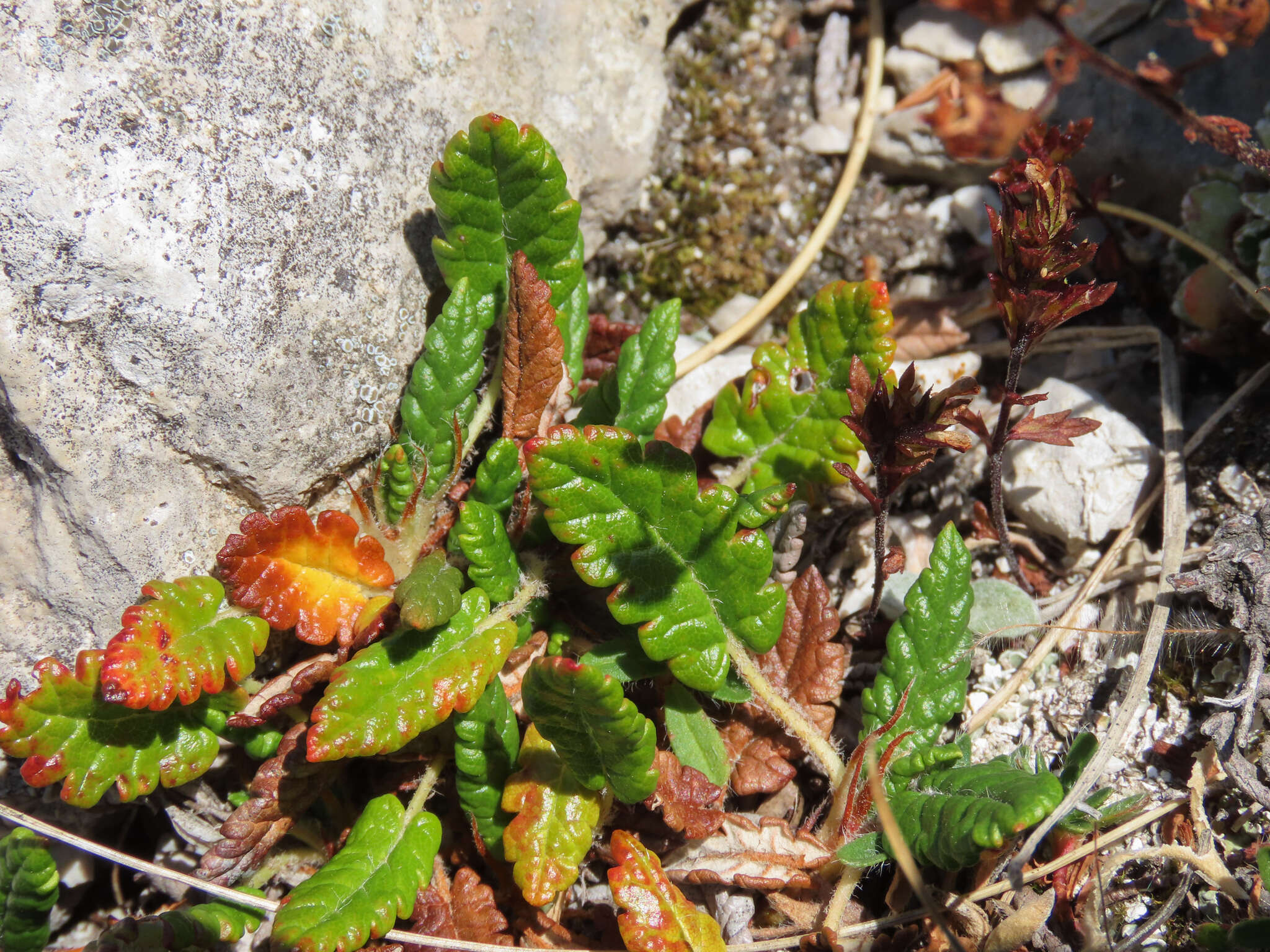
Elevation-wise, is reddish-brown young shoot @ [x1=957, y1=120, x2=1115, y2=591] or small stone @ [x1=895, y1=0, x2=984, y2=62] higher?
small stone @ [x1=895, y1=0, x2=984, y2=62]

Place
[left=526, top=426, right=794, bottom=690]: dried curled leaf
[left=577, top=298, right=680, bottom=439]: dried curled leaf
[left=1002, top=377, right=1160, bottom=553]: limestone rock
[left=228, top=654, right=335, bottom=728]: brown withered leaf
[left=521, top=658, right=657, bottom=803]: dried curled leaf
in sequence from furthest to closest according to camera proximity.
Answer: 1. [left=1002, top=377, right=1160, bottom=553]: limestone rock
2. [left=577, top=298, right=680, bottom=439]: dried curled leaf
3. [left=228, top=654, right=335, bottom=728]: brown withered leaf
4. [left=526, top=426, right=794, bottom=690]: dried curled leaf
5. [left=521, top=658, right=657, bottom=803]: dried curled leaf

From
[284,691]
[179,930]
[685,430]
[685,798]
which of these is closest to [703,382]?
[685,430]

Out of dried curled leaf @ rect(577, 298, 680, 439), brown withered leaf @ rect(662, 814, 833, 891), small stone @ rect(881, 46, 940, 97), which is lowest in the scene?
brown withered leaf @ rect(662, 814, 833, 891)

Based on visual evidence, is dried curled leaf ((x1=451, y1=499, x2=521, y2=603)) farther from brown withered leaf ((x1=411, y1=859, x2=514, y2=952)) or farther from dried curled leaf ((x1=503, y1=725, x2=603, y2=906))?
brown withered leaf ((x1=411, y1=859, x2=514, y2=952))

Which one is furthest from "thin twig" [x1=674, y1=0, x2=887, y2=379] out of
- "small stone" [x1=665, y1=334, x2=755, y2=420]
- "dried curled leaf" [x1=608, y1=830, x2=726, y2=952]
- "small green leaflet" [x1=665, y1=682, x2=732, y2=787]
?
"dried curled leaf" [x1=608, y1=830, x2=726, y2=952]

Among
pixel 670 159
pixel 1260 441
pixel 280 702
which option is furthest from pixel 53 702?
pixel 1260 441

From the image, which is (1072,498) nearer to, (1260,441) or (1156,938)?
(1260,441)

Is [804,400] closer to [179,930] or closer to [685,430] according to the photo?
[685,430]
